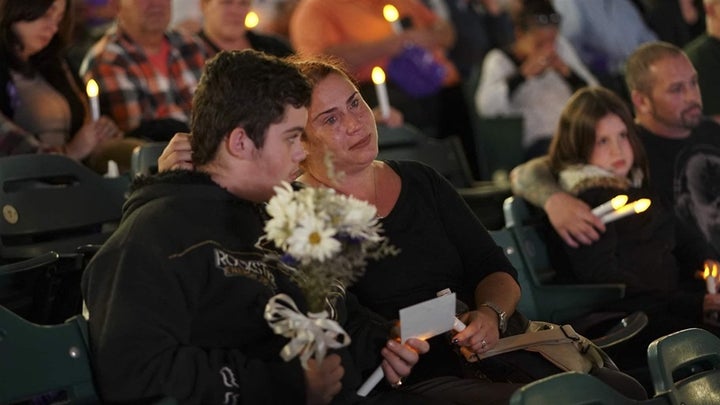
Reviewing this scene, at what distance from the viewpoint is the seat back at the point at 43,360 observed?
256cm

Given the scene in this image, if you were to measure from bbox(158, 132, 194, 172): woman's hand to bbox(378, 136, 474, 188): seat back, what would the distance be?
2.12m

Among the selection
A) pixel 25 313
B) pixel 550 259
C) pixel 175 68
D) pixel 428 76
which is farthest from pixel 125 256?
pixel 428 76

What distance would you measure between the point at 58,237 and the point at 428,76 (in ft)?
9.43

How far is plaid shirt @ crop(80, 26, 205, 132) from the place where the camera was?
188 inches

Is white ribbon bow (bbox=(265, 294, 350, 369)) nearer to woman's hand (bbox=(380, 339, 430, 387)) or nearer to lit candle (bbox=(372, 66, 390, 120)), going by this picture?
woman's hand (bbox=(380, 339, 430, 387))

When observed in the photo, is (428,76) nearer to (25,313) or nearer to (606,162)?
(606,162)

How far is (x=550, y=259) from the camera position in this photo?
4191mm

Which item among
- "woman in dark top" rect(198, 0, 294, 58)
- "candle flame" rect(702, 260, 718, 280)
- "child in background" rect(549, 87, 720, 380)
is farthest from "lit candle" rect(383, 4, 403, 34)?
"candle flame" rect(702, 260, 718, 280)

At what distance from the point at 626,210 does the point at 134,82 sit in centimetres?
202

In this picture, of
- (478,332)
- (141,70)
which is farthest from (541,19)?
(478,332)

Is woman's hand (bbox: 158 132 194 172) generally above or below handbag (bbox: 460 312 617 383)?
above

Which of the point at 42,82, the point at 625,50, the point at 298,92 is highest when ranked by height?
the point at 298,92

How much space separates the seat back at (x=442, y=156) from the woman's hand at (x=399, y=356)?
2243 mm

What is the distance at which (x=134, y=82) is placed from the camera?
15.9 ft
